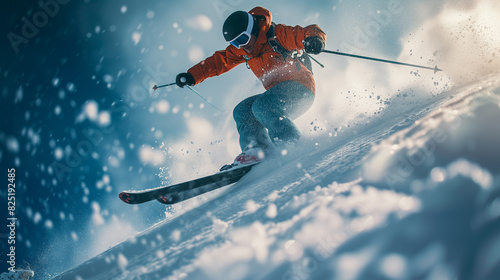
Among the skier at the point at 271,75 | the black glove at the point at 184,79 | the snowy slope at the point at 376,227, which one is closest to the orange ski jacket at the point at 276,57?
the skier at the point at 271,75

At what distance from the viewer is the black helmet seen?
246cm

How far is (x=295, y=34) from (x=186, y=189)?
1835mm

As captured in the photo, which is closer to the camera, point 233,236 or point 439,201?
point 439,201

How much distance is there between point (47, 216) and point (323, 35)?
2204 cm

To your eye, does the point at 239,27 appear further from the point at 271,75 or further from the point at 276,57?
the point at 271,75

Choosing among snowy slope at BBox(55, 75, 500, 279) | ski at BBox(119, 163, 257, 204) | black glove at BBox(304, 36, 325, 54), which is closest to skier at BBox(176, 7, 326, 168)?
black glove at BBox(304, 36, 325, 54)

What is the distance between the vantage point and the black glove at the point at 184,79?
3.00m

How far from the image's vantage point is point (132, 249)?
99cm

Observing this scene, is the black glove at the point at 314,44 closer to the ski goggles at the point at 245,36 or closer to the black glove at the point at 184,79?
the ski goggles at the point at 245,36

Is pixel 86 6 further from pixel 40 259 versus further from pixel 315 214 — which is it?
pixel 40 259

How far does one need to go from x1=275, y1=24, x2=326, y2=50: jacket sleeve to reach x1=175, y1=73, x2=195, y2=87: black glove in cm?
122

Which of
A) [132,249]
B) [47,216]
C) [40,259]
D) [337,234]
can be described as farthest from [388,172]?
[40,259]

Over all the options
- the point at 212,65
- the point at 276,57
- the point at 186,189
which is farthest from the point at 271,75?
the point at 186,189

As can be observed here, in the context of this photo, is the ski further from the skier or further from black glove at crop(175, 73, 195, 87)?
black glove at crop(175, 73, 195, 87)
